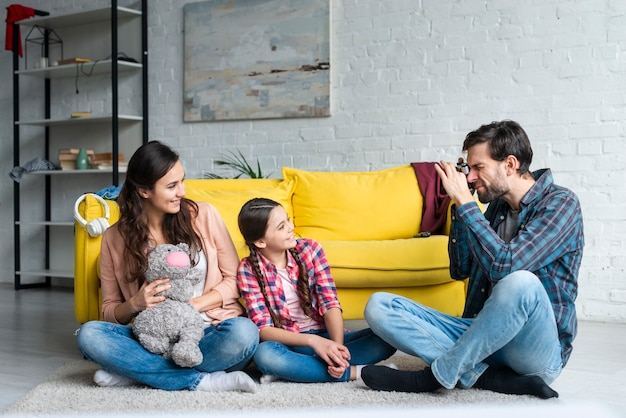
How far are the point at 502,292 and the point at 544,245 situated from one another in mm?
194

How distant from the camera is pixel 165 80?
5.20 metres

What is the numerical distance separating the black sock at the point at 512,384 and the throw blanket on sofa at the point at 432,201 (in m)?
1.36

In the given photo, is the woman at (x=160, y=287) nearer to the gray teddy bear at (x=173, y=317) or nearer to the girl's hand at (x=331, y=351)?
the gray teddy bear at (x=173, y=317)

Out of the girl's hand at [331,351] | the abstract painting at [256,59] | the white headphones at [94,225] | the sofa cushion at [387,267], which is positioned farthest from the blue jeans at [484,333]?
the abstract painting at [256,59]

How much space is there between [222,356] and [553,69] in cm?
250

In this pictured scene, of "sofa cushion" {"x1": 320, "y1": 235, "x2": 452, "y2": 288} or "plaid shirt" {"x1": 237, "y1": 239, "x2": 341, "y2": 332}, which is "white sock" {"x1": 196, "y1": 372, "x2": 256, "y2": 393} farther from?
"sofa cushion" {"x1": 320, "y1": 235, "x2": 452, "y2": 288}

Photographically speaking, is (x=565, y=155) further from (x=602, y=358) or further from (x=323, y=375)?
(x=323, y=375)

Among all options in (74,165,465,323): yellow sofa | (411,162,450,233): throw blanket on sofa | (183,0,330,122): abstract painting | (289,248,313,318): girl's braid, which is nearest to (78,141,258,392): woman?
(289,248,313,318): girl's braid

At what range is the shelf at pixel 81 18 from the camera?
518cm

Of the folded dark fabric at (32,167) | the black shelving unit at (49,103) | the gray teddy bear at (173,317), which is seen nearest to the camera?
the gray teddy bear at (173,317)

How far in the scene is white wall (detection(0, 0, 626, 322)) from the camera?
386cm

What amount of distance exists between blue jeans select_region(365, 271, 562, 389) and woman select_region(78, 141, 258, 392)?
0.46 meters

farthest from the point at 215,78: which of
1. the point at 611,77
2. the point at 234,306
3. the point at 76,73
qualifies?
the point at 234,306

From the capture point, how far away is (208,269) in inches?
99.7
